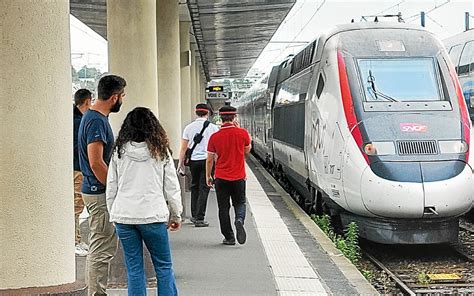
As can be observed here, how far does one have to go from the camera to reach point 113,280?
8227 millimetres

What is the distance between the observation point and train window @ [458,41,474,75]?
19.3 m

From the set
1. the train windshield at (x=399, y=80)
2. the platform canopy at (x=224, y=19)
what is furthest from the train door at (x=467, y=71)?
the platform canopy at (x=224, y=19)

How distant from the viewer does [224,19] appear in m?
29.8

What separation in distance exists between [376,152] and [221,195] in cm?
228

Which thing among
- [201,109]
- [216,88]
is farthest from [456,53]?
[216,88]

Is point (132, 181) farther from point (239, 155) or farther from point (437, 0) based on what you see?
point (437, 0)

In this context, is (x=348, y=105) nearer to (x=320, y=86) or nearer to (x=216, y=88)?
(x=320, y=86)

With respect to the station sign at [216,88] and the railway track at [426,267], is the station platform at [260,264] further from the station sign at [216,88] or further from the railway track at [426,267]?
the station sign at [216,88]

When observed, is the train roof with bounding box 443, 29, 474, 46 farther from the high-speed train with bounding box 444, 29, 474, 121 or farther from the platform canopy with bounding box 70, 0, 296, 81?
the platform canopy with bounding box 70, 0, 296, 81

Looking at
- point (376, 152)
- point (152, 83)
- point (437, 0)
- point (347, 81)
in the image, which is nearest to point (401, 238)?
point (376, 152)

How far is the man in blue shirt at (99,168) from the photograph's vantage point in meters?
6.68

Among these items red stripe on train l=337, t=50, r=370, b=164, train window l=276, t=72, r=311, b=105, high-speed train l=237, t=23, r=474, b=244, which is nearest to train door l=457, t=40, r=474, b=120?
train window l=276, t=72, r=311, b=105

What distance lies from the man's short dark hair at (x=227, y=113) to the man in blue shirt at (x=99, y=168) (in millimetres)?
3694

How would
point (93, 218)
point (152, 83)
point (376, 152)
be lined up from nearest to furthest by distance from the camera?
point (93, 218)
point (152, 83)
point (376, 152)
